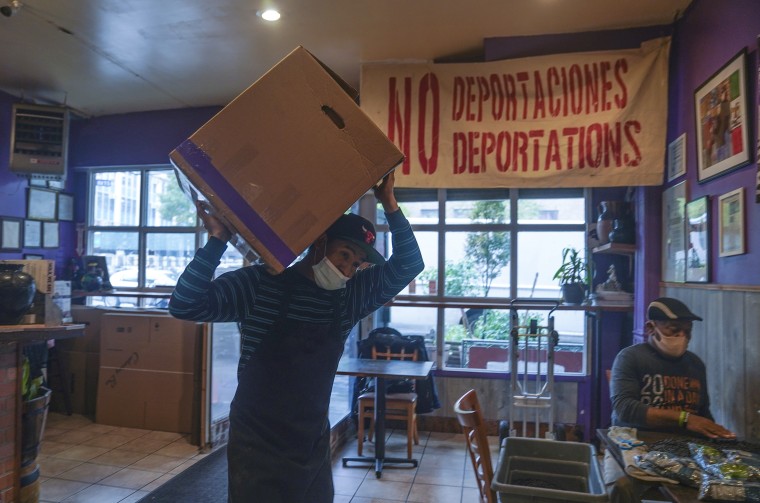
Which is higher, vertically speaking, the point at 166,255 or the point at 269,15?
the point at 269,15

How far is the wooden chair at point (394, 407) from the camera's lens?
3922mm

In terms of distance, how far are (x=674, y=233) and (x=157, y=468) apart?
3838mm

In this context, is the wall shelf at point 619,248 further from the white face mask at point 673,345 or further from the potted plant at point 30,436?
the potted plant at point 30,436

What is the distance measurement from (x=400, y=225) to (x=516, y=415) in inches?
126

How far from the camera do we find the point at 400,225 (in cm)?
166

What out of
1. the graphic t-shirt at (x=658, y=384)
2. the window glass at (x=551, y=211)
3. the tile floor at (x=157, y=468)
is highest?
the window glass at (x=551, y=211)

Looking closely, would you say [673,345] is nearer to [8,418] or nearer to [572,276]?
[572,276]

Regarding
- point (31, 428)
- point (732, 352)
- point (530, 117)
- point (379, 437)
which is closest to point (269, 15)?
point (530, 117)

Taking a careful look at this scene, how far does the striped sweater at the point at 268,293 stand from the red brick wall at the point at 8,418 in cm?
190

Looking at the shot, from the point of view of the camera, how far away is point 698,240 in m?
3.03

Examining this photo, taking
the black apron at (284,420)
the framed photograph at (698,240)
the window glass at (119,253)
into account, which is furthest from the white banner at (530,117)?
the window glass at (119,253)

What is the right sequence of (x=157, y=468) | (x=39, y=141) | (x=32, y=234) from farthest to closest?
(x=32, y=234), (x=39, y=141), (x=157, y=468)

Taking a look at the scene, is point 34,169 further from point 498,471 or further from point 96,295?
point 498,471

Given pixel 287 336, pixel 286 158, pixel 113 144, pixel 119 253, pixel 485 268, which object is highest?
pixel 113 144
